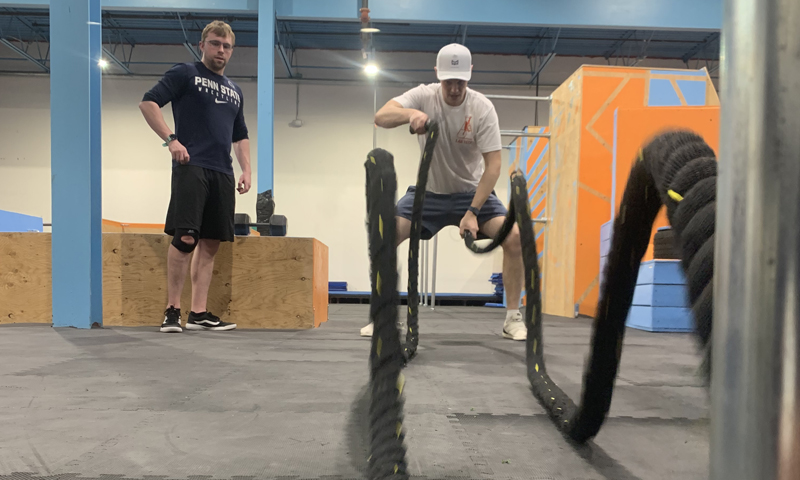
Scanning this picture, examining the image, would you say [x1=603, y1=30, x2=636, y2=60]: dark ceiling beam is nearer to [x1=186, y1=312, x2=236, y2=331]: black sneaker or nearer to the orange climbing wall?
the orange climbing wall

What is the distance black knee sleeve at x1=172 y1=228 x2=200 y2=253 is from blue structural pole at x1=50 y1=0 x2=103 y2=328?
2.11 feet

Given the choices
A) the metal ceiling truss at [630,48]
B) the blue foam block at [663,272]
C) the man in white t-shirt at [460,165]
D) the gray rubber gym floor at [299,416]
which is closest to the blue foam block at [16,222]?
the gray rubber gym floor at [299,416]

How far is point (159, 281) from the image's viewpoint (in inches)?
132

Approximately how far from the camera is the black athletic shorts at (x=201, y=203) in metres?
2.95

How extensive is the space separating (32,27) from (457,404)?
10.4m

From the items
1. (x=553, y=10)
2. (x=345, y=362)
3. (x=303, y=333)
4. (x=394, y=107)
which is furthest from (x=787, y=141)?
(x=553, y=10)

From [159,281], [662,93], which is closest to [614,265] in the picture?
[159,281]

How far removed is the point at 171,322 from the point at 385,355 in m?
2.60

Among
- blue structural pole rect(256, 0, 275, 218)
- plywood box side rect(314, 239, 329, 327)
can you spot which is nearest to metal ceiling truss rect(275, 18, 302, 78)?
blue structural pole rect(256, 0, 275, 218)

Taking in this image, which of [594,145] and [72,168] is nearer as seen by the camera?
[72,168]

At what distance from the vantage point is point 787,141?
288 millimetres

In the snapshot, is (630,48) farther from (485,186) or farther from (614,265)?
(614,265)

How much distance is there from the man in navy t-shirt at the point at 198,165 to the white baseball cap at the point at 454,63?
129cm

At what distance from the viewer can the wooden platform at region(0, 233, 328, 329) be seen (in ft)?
10.9
